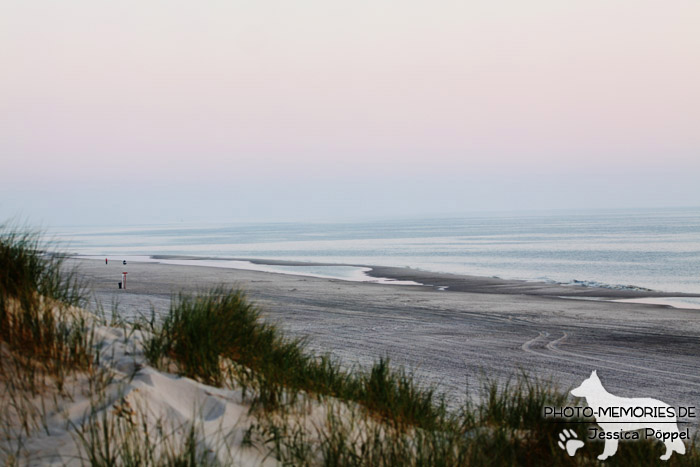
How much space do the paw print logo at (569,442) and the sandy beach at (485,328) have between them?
1.86 metres

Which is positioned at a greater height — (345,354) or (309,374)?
(309,374)

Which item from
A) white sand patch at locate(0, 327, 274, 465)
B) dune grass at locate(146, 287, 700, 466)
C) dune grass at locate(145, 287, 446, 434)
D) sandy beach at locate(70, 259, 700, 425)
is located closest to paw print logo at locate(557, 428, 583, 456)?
dune grass at locate(146, 287, 700, 466)

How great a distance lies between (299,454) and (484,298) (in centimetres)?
2436

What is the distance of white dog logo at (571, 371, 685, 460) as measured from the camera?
5395 mm

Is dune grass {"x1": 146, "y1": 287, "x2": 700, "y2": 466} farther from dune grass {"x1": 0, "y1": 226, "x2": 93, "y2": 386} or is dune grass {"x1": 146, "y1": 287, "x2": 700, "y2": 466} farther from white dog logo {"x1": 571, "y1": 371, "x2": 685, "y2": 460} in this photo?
dune grass {"x1": 0, "y1": 226, "x2": 93, "y2": 386}

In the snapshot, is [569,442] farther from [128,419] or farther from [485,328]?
[485,328]

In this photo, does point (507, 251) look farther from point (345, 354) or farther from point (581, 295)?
point (345, 354)

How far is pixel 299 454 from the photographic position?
4211 millimetres

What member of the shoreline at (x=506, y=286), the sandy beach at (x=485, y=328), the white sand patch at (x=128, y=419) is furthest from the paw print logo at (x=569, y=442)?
the shoreline at (x=506, y=286)

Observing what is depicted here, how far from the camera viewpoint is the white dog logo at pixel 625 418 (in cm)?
539

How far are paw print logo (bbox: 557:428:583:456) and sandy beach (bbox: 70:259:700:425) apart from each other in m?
1.86

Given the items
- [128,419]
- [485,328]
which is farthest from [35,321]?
[485,328]

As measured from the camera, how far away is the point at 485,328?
744 inches

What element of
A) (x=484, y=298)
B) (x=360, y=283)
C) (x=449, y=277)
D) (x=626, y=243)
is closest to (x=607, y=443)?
(x=484, y=298)
